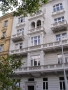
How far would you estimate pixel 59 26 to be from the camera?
20.4 m

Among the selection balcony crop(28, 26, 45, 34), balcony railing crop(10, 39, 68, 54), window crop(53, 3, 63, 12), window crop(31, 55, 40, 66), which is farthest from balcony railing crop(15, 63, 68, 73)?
window crop(53, 3, 63, 12)

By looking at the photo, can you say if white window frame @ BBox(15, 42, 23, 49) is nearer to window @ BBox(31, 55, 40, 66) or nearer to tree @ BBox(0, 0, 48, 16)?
window @ BBox(31, 55, 40, 66)

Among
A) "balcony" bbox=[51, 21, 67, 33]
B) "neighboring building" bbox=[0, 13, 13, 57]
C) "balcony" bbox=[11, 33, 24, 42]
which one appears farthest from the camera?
"neighboring building" bbox=[0, 13, 13, 57]

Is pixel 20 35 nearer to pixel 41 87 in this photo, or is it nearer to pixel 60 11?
pixel 60 11

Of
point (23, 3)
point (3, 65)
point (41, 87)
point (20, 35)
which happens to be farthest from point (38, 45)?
point (3, 65)

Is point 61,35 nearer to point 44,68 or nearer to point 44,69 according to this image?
point 44,68

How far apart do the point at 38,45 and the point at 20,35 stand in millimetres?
5342

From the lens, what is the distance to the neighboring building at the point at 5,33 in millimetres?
25056

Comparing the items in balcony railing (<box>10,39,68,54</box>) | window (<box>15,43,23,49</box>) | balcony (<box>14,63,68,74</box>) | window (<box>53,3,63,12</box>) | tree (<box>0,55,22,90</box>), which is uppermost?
window (<box>53,3,63,12</box>)

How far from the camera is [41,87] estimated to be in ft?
59.0

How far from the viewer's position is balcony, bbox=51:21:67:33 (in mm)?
20211

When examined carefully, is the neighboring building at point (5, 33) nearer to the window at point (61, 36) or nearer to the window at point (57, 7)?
the window at point (61, 36)

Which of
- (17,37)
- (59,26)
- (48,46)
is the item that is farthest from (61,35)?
(17,37)

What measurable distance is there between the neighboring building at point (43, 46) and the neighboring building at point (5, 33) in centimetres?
122
